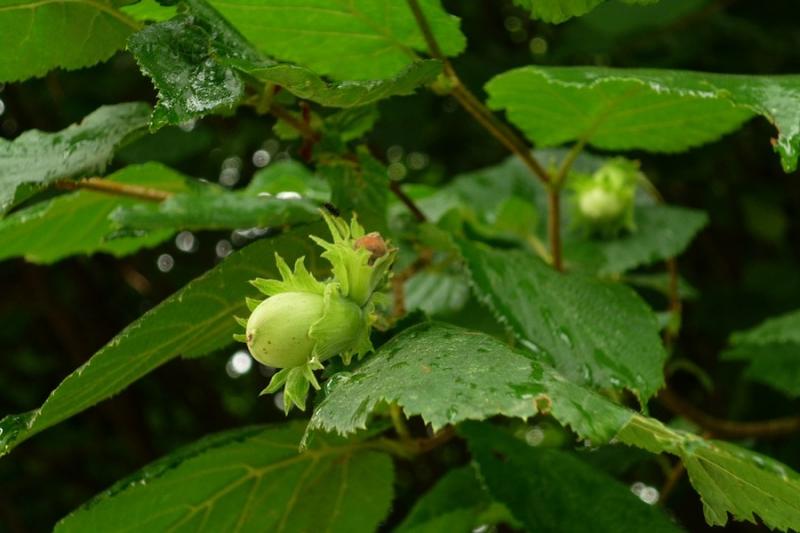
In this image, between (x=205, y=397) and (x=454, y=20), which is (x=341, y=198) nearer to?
(x=454, y=20)

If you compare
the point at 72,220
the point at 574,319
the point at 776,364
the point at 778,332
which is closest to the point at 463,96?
the point at 574,319

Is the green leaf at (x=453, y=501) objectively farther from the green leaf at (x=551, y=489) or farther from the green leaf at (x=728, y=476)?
the green leaf at (x=728, y=476)

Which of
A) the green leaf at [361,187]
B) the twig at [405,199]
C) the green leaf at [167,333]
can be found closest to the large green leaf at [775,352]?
the twig at [405,199]

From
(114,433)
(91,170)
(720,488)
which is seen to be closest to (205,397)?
(114,433)

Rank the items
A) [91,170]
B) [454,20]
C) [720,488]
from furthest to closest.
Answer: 1. [454,20]
2. [91,170]
3. [720,488]

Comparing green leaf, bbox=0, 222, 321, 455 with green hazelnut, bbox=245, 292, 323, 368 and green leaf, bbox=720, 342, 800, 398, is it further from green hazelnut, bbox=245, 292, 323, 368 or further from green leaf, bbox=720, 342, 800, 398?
green leaf, bbox=720, 342, 800, 398
